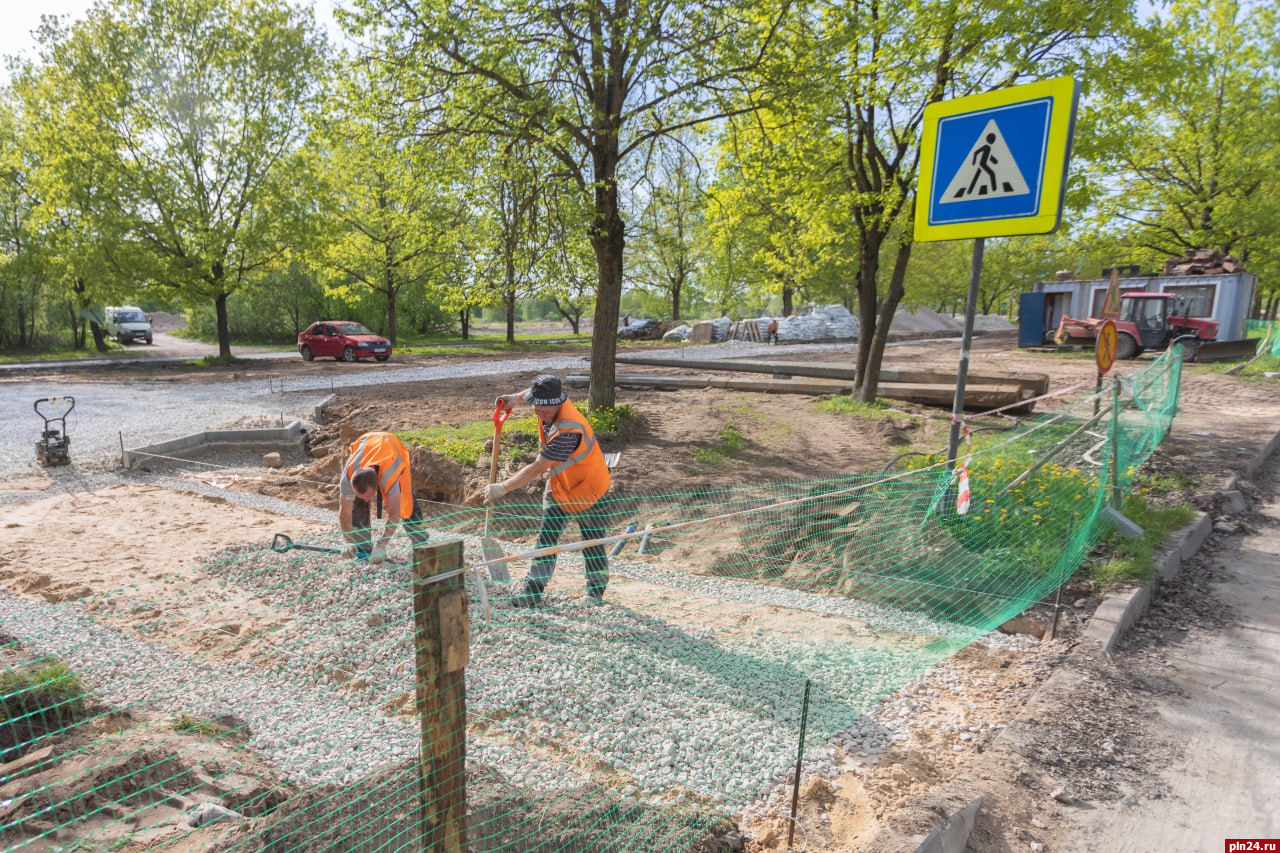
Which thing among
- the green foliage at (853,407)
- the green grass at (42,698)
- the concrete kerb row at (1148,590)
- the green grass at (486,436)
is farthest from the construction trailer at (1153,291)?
the green grass at (42,698)

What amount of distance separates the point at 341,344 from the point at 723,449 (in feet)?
64.4

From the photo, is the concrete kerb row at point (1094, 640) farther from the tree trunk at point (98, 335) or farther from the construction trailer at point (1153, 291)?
the tree trunk at point (98, 335)

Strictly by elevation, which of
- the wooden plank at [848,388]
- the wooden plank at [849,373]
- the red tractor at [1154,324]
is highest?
the red tractor at [1154,324]

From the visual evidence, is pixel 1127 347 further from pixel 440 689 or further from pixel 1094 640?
pixel 440 689

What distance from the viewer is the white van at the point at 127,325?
3503cm

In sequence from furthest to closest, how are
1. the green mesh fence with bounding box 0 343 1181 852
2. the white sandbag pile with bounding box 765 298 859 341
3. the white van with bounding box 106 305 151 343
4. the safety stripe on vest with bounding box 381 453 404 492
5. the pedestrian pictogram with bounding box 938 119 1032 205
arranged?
the white sandbag pile with bounding box 765 298 859 341 → the white van with bounding box 106 305 151 343 → the safety stripe on vest with bounding box 381 453 404 492 → the pedestrian pictogram with bounding box 938 119 1032 205 → the green mesh fence with bounding box 0 343 1181 852

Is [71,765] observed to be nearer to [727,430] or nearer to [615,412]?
[615,412]

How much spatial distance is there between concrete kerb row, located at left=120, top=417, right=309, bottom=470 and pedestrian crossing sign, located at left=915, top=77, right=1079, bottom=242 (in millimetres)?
10081

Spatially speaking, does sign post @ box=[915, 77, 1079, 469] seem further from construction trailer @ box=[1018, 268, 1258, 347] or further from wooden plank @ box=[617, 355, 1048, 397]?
construction trailer @ box=[1018, 268, 1258, 347]

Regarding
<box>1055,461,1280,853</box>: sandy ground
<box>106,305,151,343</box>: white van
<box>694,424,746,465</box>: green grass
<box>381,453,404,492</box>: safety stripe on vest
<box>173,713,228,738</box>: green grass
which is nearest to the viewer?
<box>1055,461,1280,853</box>: sandy ground

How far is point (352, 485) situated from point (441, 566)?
11.3ft

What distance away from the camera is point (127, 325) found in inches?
1393

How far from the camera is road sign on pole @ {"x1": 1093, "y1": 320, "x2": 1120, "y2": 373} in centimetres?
667

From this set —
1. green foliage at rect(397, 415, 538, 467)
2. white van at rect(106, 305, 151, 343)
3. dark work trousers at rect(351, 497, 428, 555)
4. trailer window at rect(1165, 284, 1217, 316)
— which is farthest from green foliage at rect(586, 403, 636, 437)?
white van at rect(106, 305, 151, 343)
